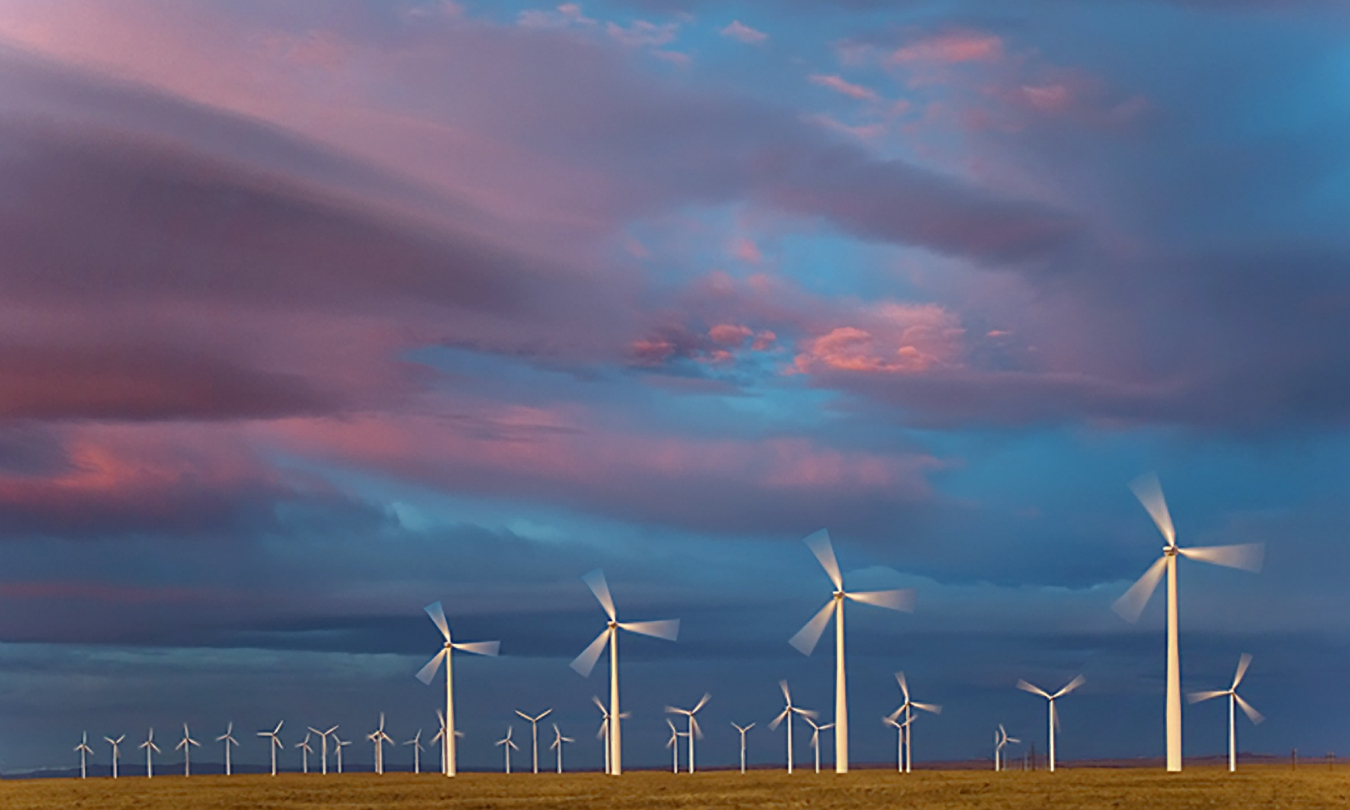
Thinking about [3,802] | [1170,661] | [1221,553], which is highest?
[1221,553]

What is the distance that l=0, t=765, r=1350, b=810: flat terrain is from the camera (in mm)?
106625

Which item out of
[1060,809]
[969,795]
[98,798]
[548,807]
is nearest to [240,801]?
[98,798]

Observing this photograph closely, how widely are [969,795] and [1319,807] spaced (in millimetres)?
24704

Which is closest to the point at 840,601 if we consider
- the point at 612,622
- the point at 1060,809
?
the point at 612,622

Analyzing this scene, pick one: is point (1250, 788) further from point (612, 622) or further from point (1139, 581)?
point (612, 622)

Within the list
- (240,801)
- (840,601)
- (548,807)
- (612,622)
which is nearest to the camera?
(548,807)

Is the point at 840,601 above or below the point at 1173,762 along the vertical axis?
above

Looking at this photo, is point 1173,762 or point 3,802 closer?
point 1173,762

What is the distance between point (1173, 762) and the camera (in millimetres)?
139250

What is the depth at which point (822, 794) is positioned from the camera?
12131 centimetres

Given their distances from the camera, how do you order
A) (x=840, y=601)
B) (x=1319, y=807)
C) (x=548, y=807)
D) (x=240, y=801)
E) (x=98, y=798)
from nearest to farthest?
(x=1319, y=807), (x=548, y=807), (x=240, y=801), (x=98, y=798), (x=840, y=601)

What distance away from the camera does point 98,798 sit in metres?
149

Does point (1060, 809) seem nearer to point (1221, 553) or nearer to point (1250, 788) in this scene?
point (1250, 788)

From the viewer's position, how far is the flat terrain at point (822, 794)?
Result: 106625mm
